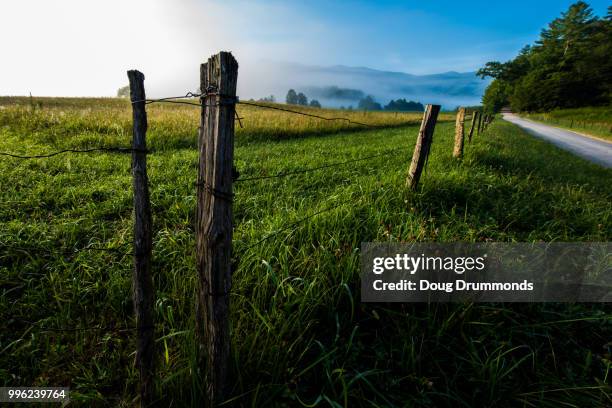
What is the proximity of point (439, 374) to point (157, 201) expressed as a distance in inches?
144

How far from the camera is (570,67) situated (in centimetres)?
5497

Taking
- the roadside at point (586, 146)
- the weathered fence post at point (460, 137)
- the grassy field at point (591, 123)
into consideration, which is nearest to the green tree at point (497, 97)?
the grassy field at point (591, 123)

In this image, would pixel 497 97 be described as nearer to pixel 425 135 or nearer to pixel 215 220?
pixel 425 135

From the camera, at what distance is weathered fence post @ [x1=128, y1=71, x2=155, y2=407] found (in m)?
1.27

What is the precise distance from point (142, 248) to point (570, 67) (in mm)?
78693

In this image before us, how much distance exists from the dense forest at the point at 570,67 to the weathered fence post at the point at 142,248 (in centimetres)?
6800

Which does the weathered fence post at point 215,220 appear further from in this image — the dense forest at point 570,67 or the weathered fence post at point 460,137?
the dense forest at point 570,67

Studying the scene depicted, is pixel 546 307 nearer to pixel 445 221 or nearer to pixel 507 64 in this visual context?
pixel 445 221

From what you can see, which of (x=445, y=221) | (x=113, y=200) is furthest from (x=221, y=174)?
(x=113, y=200)

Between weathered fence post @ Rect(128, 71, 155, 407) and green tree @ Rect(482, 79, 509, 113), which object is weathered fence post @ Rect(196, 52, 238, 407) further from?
green tree @ Rect(482, 79, 509, 113)

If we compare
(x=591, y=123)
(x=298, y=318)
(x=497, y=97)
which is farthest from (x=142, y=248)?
(x=497, y=97)

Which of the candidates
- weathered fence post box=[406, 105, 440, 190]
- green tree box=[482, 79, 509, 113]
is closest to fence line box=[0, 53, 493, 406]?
weathered fence post box=[406, 105, 440, 190]

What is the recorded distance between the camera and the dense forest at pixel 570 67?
49.4 m

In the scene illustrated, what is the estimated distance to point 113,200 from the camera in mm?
3848
